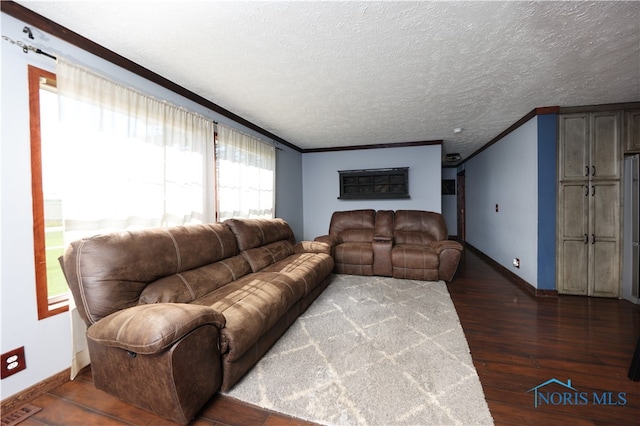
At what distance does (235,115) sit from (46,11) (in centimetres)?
184

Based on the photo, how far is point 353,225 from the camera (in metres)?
4.69

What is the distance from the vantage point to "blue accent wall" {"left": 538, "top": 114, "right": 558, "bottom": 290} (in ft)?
9.87

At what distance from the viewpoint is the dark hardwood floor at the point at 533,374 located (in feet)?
4.39

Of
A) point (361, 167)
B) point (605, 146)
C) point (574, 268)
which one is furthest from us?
point (361, 167)

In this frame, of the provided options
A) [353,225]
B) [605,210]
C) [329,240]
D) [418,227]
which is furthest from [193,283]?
[605,210]

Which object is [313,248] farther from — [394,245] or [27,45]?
[27,45]

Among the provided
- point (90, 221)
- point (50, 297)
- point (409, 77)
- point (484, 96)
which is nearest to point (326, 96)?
point (409, 77)

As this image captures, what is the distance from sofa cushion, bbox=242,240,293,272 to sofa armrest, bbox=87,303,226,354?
1287 mm

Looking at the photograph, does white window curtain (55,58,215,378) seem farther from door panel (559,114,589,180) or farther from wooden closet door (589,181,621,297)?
wooden closet door (589,181,621,297)

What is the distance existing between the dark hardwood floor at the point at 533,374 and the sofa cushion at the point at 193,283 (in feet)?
1.99

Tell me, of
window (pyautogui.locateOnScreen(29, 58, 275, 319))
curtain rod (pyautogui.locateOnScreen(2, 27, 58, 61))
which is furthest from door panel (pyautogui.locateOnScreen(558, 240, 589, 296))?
curtain rod (pyautogui.locateOnScreen(2, 27, 58, 61))

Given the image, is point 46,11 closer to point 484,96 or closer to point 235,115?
point 235,115

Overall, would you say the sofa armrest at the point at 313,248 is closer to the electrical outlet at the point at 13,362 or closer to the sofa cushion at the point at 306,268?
the sofa cushion at the point at 306,268

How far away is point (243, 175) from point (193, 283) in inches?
70.3
